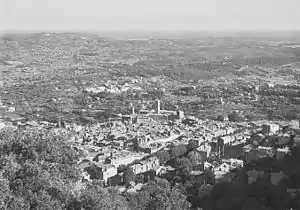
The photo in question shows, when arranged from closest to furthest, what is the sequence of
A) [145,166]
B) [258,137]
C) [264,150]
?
1. [145,166]
2. [264,150]
3. [258,137]

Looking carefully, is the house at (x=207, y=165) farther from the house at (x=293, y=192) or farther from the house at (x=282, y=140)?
the house at (x=293, y=192)

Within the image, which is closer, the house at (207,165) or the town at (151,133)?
the town at (151,133)

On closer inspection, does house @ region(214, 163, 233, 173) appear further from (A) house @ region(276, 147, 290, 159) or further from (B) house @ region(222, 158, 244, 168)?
(A) house @ region(276, 147, 290, 159)

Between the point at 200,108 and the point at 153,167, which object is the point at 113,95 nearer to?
the point at 200,108

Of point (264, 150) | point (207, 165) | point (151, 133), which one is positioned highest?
point (264, 150)

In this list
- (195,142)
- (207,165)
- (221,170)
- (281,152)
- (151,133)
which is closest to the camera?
(221,170)

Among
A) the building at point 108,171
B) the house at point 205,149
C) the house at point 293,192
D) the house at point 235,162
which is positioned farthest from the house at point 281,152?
the building at point 108,171

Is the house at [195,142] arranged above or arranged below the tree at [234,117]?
above

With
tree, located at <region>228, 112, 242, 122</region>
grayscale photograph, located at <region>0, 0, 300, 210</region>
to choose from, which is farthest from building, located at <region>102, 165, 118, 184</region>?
tree, located at <region>228, 112, 242, 122</region>

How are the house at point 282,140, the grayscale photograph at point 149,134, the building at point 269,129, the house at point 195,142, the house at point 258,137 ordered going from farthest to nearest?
the building at point 269,129 < the house at point 258,137 < the house at point 195,142 < the house at point 282,140 < the grayscale photograph at point 149,134

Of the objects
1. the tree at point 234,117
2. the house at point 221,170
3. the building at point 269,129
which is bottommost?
the tree at point 234,117

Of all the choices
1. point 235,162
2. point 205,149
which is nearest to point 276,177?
point 235,162

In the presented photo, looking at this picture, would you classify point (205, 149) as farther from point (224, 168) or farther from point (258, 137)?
point (224, 168)
